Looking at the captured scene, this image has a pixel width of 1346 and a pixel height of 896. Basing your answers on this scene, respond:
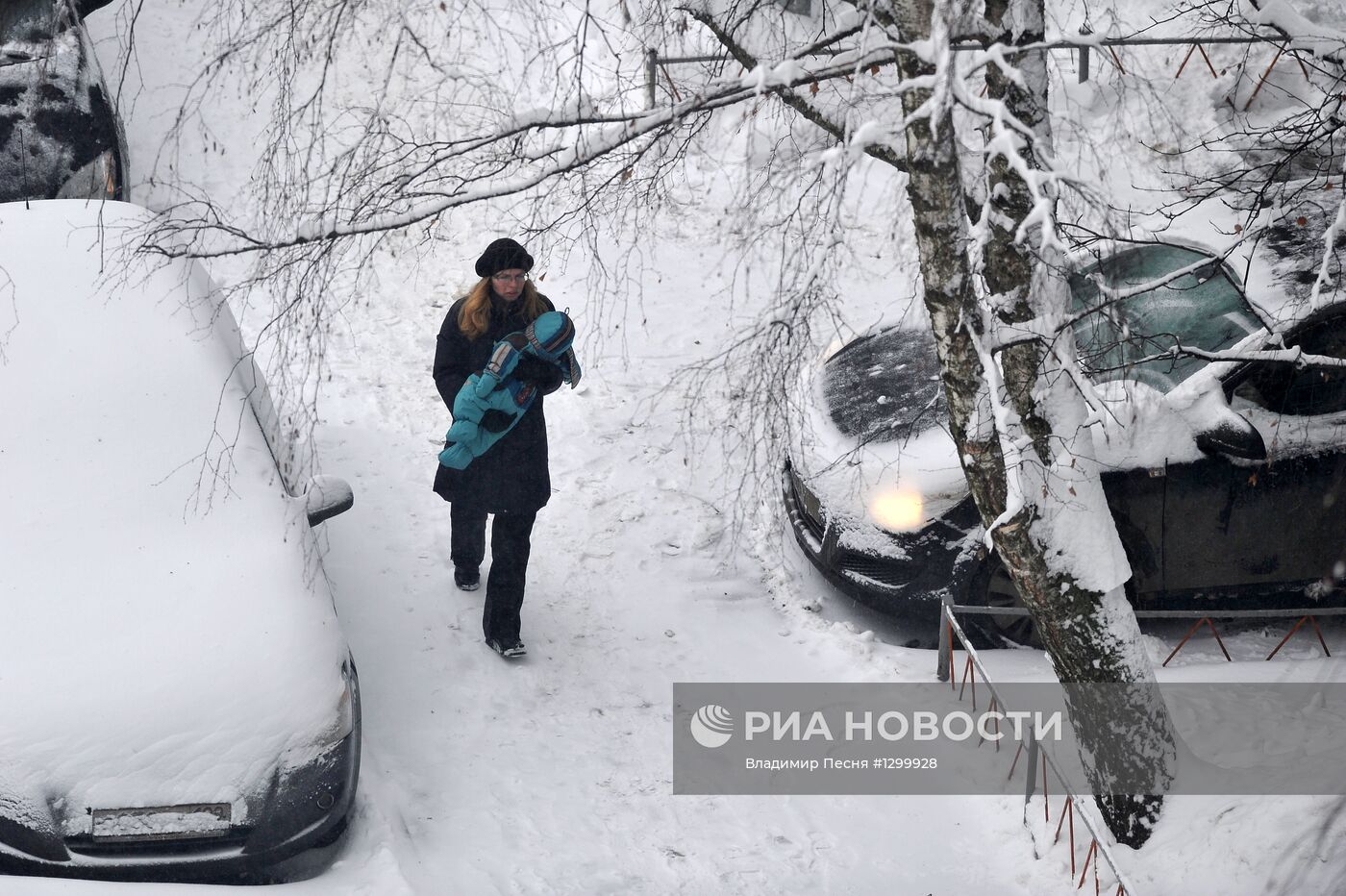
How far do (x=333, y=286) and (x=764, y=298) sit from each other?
330cm

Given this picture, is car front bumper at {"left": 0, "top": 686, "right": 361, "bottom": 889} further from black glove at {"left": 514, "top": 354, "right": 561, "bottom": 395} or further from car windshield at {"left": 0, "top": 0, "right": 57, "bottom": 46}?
car windshield at {"left": 0, "top": 0, "right": 57, "bottom": 46}

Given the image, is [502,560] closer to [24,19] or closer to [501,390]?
[501,390]

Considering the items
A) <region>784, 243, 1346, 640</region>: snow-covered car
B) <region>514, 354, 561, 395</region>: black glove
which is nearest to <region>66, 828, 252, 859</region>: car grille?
<region>514, 354, 561, 395</region>: black glove

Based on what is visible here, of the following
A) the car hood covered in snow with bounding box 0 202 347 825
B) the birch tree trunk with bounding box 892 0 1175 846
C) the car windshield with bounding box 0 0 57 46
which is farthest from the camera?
the car windshield with bounding box 0 0 57 46

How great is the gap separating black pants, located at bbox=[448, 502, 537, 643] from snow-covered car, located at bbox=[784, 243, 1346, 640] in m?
1.34

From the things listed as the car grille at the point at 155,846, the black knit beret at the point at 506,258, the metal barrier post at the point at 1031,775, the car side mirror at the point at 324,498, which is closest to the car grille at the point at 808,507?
the metal barrier post at the point at 1031,775

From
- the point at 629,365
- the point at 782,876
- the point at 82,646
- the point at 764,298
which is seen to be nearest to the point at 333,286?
the point at 629,365

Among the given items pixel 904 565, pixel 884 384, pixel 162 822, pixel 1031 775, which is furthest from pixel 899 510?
pixel 162 822

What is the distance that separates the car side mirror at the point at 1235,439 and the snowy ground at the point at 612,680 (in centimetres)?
99

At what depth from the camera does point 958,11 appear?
3.01 metres

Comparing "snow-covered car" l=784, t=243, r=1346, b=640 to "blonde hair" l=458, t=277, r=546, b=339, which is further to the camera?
"snow-covered car" l=784, t=243, r=1346, b=640

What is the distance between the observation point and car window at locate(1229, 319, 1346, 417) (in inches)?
195

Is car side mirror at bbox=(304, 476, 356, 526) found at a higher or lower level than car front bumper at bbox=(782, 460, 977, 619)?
higher

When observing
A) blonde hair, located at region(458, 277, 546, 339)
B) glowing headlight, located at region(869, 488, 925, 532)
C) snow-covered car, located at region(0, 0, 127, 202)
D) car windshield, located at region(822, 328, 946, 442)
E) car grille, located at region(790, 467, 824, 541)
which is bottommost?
car grille, located at region(790, 467, 824, 541)
